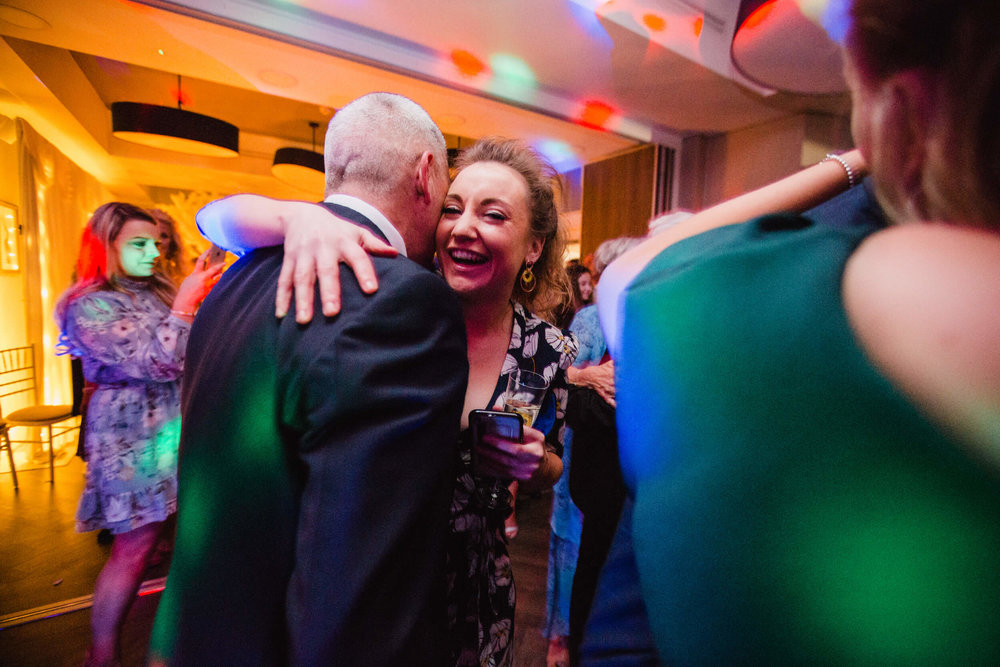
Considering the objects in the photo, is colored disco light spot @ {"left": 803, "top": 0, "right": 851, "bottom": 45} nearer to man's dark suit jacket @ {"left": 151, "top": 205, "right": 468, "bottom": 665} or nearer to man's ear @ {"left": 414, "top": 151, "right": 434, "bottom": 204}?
man's dark suit jacket @ {"left": 151, "top": 205, "right": 468, "bottom": 665}

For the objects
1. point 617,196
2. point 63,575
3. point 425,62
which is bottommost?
point 63,575

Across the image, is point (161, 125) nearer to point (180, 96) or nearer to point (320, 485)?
point (180, 96)

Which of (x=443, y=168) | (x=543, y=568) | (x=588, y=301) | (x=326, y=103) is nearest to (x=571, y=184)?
(x=588, y=301)

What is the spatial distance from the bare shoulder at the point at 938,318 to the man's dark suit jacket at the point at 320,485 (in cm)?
56

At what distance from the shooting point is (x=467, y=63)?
13.9ft

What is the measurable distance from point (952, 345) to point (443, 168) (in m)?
1.04

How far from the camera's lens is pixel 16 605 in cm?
264

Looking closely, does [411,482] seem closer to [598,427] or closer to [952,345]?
[952,345]

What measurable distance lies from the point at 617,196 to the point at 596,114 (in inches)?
59.5

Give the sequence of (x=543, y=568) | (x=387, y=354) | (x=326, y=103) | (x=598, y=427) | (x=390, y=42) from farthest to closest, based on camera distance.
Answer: (x=326, y=103) < (x=390, y=42) < (x=543, y=568) < (x=598, y=427) < (x=387, y=354)

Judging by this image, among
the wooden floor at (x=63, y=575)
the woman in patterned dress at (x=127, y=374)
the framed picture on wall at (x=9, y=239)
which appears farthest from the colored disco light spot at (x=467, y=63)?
the framed picture on wall at (x=9, y=239)

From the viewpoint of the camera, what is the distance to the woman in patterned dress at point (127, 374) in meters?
2.29

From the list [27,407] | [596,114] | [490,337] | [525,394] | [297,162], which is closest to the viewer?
[525,394]

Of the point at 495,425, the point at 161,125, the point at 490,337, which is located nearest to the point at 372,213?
the point at 495,425
